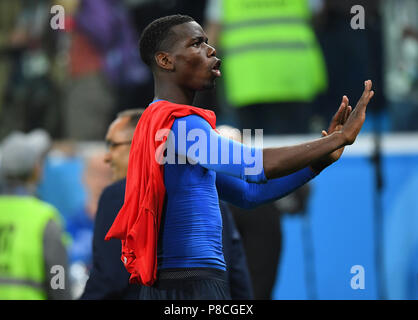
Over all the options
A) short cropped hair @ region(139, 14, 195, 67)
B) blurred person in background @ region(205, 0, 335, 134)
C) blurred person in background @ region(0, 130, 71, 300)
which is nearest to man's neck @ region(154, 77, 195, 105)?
short cropped hair @ region(139, 14, 195, 67)

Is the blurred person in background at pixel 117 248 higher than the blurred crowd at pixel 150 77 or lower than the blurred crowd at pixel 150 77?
lower

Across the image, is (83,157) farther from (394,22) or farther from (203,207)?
(203,207)

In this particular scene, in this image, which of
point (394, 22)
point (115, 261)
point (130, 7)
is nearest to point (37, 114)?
point (130, 7)

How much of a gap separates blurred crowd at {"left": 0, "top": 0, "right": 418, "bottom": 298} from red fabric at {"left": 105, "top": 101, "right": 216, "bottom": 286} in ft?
7.81

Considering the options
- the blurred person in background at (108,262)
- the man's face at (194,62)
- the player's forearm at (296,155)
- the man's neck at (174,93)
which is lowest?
the blurred person in background at (108,262)

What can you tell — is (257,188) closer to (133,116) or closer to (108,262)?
(108,262)

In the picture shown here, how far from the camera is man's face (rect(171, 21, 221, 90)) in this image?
2787 mm

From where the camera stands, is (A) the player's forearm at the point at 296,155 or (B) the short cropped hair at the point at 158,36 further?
(B) the short cropped hair at the point at 158,36

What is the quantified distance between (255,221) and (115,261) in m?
1.17

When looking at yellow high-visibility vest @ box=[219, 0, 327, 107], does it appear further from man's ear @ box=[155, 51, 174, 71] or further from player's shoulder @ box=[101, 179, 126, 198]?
man's ear @ box=[155, 51, 174, 71]

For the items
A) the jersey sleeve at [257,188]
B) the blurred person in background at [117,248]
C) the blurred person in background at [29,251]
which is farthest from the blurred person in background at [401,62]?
the jersey sleeve at [257,188]

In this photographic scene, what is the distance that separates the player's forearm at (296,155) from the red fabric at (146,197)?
0.86 ft

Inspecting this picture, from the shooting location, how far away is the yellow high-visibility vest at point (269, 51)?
607cm

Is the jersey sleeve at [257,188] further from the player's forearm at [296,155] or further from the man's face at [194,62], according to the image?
the man's face at [194,62]
